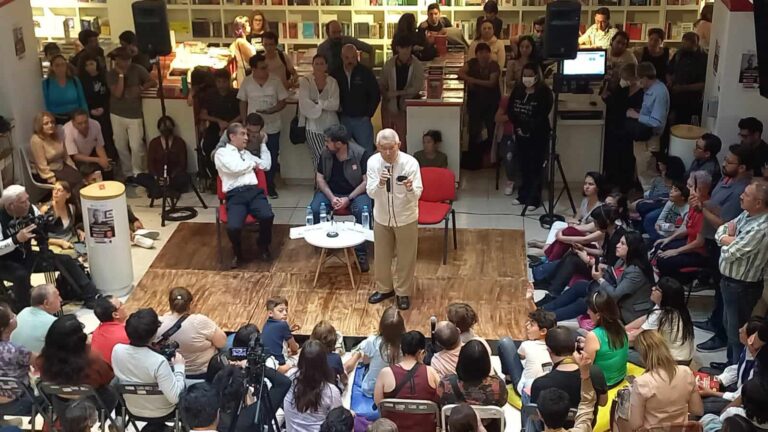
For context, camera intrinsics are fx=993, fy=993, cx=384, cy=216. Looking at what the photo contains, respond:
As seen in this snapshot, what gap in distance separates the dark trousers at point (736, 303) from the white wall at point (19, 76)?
687 cm

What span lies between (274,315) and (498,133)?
4.99 meters

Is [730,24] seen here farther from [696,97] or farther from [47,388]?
[47,388]

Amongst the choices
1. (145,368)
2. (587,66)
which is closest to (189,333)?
(145,368)

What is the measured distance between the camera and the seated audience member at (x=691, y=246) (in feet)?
25.3

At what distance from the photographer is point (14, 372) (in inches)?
234

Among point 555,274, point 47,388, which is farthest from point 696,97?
point 47,388

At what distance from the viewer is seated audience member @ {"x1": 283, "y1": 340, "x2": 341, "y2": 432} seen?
5551 millimetres

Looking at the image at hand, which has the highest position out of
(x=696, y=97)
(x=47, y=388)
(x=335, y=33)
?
(x=335, y=33)

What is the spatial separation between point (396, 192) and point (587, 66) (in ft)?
13.1

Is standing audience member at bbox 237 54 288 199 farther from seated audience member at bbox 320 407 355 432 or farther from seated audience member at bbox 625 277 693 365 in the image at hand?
seated audience member at bbox 320 407 355 432

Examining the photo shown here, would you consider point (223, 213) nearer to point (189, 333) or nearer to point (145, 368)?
point (189, 333)

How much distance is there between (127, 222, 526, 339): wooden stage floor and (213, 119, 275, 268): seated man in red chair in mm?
340

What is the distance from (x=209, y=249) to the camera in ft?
30.2

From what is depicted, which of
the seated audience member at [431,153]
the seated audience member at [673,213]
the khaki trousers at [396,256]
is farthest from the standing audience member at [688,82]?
the khaki trousers at [396,256]
